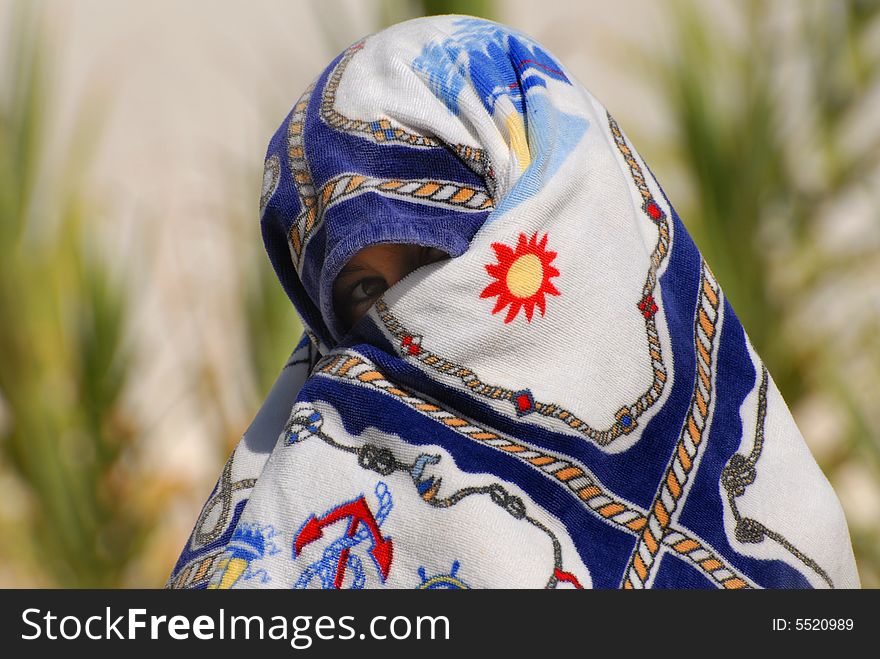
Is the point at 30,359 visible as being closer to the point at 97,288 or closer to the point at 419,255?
the point at 97,288

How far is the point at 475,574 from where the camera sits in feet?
2.41

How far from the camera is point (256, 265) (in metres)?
2.55

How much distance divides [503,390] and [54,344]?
205 centimetres

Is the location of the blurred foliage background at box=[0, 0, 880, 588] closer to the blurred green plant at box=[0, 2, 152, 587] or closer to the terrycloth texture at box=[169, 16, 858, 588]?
the blurred green plant at box=[0, 2, 152, 587]

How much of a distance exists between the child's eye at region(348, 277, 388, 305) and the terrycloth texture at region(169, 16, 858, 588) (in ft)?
0.10

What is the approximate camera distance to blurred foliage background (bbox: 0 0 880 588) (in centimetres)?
220

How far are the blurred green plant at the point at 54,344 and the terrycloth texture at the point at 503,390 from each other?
182 centimetres

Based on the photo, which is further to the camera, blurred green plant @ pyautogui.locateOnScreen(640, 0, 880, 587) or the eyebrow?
blurred green plant @ pyautogui.locateOnScreen(640, 0, 880, 587)

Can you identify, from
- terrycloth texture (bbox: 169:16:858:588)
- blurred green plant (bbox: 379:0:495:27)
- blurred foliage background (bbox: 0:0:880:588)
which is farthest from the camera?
blurred foliage background (bbox: 0:0:880:588)

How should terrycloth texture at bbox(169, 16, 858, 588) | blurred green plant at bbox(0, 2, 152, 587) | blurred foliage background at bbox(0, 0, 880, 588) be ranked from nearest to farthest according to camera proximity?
terrycloth texture at bbox(169, 16, 858, 588), blurred foliage background at bbox(0, 0, 880, 588), blurred green plant at bbox(0, 2, 152, 587)

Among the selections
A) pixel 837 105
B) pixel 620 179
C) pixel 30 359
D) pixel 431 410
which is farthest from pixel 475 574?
pixel 30 359

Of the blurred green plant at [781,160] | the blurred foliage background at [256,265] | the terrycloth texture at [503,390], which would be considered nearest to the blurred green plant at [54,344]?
the blurred foliage background at [256,265]

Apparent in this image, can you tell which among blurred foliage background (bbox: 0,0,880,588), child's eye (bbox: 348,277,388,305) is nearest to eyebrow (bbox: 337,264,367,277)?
child's eye (bbox: 348,277,388,305)
